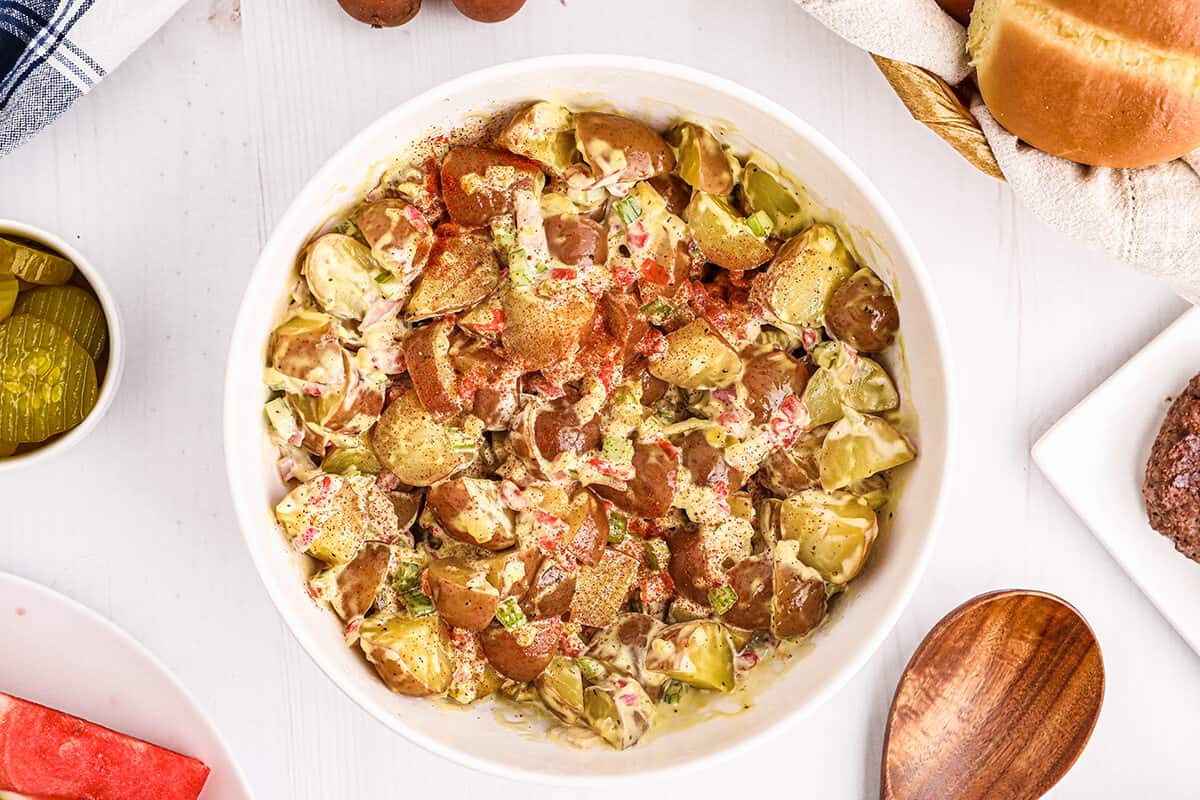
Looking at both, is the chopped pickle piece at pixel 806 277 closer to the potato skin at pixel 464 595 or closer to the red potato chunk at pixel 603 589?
the red potato chunk at pixel 603 589

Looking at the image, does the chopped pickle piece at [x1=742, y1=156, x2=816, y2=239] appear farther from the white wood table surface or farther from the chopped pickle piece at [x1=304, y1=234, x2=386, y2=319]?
the chopped pickle piece at [x1=304, y1=234, x2=386, y2=319]

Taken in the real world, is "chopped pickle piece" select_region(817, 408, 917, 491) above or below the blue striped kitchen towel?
below

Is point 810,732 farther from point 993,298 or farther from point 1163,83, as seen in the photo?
point 1163,83

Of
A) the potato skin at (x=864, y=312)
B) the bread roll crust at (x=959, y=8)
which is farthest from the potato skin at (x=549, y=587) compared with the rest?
the bread roll crust at (x=959, y=8)

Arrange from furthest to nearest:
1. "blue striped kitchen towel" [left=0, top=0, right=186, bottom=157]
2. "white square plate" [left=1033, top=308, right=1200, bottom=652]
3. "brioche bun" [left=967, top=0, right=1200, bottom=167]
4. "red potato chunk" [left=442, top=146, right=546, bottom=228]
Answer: "white square plate" [left=1033, top=308, right=1200, bottom=652], "blue striped kitchen towel" [left=0, top=0, right=186, bottom=157], "red potato chunk" [left=442, top=146, right=546, bottom=228], "brioche bun" [left=967, top=0, right=1200, bottom=167]

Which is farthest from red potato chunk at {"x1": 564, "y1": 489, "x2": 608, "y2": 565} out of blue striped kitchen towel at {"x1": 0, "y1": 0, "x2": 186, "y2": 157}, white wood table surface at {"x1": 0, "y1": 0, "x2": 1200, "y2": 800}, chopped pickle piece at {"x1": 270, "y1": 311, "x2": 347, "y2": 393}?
blue striped kitchen towel at {"x1": 0, "y1": 0, "x2": 186, "y2": 157}

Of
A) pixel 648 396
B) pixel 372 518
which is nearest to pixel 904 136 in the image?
pixel 648 396
